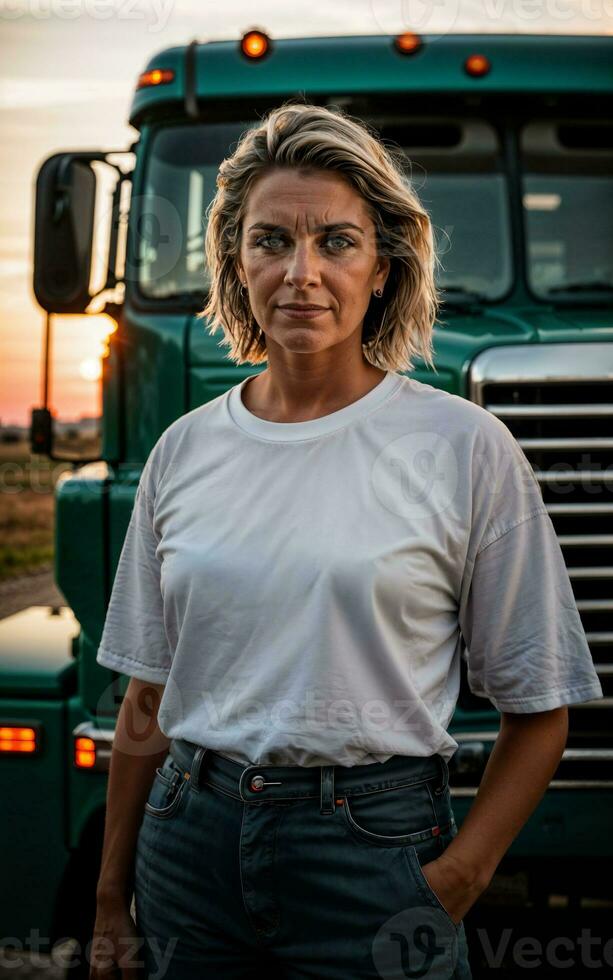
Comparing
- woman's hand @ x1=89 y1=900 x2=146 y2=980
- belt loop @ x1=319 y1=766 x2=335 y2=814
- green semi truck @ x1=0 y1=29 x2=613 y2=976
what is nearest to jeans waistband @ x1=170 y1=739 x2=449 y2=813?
belt loop @ x1=319 y1=766 x2=335 y2=814

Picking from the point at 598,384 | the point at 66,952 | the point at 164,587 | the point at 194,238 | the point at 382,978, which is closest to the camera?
the point at 382,978

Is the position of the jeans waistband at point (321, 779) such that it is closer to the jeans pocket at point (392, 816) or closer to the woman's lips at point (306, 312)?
the jeans pocket at point (392, 816)

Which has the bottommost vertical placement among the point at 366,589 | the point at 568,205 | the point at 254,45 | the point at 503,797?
the point at 503,797

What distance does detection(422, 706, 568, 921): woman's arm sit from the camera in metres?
1.68

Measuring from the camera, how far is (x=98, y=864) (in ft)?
11.5

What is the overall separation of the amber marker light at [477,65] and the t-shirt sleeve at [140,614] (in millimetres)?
2129

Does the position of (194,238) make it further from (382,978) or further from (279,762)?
(382,978)

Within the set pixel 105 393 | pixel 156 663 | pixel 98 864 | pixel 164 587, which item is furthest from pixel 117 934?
pixel 105 393

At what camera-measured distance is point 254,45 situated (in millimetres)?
3473

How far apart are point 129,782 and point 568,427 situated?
72.5 inches

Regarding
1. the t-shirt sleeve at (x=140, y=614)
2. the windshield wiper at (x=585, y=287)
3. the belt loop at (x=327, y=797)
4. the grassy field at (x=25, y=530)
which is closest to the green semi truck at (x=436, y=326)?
the windshield wiper at (x=585, y=287)

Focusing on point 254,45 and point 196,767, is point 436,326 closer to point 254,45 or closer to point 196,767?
point 254,45

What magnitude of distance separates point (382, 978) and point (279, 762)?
0.36 metres

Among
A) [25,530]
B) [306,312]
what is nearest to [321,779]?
[306,312]
